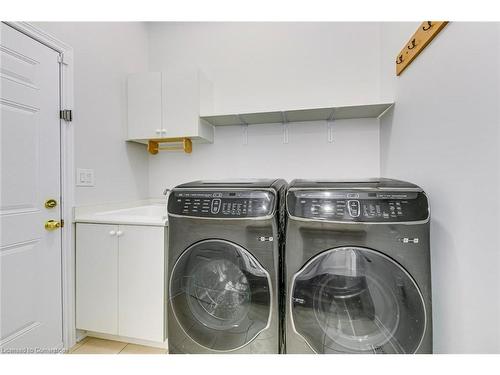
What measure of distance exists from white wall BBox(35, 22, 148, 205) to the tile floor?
103 cm

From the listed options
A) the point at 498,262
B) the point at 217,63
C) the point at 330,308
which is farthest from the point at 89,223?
the point at 498,262

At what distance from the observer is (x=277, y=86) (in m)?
2.12

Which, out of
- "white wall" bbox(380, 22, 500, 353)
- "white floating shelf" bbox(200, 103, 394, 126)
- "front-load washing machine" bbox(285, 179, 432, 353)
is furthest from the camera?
"white floating shelf" bbox(200, 103, 394, 126)

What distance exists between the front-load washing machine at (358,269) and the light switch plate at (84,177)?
1.56 meters

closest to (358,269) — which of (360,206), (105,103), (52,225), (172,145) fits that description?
(360,206)

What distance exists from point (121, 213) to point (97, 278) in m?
0.51

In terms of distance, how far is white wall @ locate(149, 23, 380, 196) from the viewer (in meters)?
1.98

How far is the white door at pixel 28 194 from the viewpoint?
1266 mm

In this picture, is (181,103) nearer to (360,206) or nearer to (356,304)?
(360,206)

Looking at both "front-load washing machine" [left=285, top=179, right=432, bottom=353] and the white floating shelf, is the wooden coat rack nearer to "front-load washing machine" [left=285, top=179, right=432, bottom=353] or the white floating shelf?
the white floating shelf

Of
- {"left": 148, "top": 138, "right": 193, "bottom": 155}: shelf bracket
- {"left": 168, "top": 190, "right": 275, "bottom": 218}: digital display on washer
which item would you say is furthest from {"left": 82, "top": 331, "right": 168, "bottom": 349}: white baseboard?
{"left": 148, "top": 138, "right": 193, "bottom": 155}: shelf bracket

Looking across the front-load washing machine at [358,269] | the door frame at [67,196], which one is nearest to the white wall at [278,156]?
the door frame at [67,196]

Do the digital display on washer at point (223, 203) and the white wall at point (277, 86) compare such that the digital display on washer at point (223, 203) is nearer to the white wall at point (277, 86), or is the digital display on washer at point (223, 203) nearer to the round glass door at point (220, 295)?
the round glass door at point (220, 295)

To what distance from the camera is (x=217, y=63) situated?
225 centimetres
